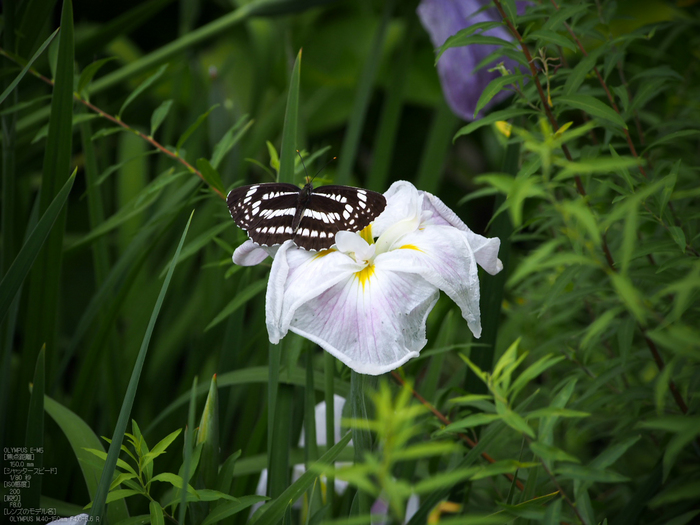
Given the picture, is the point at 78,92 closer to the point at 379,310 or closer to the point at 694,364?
the point at 379,310

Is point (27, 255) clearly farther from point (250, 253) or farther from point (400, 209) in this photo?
point (400, 209)

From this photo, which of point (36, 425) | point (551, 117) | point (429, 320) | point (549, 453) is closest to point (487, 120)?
point (551, 117)

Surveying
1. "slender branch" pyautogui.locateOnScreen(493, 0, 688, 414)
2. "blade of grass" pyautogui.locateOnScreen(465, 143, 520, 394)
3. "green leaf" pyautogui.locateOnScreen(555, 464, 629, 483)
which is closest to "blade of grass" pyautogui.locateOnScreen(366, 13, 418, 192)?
"blade of grass" pyautogui.locateOnScreen(465, 143, 520, 394)

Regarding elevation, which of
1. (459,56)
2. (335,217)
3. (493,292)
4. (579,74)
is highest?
(459,56)

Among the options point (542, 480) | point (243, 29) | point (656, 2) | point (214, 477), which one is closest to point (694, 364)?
point (542, 480)

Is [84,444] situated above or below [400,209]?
below

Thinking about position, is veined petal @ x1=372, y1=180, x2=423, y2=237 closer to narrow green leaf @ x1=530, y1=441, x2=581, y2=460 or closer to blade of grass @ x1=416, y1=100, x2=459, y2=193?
narrow green leaf @ x1=530, y1=441, x2=581, y2=460
